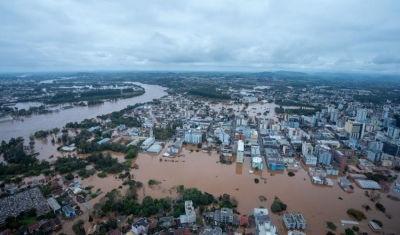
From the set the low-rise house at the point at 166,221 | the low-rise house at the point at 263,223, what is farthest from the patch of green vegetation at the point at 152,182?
the low-rise house at the point at 263,223

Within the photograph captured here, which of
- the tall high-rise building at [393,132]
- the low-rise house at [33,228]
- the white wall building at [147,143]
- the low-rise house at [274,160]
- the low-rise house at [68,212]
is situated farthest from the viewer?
the tall high-rise building at [393,132]

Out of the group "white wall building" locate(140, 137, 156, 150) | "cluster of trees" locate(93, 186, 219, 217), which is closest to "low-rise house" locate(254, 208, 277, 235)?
"cluster of trees" locate(93, 186, 219, 217)

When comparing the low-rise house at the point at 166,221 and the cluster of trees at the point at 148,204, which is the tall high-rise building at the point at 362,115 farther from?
the low-rise house at the point at 166,221

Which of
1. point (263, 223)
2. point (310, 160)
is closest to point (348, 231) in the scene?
point (263, 223)

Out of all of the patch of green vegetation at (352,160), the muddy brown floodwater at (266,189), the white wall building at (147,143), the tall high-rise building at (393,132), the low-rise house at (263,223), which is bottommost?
the muddy brown floodwater at (266,189)

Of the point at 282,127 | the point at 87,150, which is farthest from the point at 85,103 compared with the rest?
the point at 282,127

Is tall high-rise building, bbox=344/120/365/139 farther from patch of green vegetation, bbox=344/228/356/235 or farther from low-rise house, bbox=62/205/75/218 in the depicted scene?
low-rise house, bbox=62/205/75/218

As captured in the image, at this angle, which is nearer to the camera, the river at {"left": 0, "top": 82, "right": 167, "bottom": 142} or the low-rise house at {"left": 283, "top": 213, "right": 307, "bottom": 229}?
the low-rise house at {"left": 283, "top": 213, "right": 307, "bottom": 229}

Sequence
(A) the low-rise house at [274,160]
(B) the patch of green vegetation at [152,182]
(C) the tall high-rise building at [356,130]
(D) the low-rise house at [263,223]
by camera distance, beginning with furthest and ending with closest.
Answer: (C) the tall high-rise building at [356,130]
(A) the low-rise house at [274,160]
(B) the patch of green vegetation at [152,182]
(D) the low-rise house at [263,223]

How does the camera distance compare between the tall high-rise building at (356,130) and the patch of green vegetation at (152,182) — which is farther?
the tall high-rise building at (356,130)
